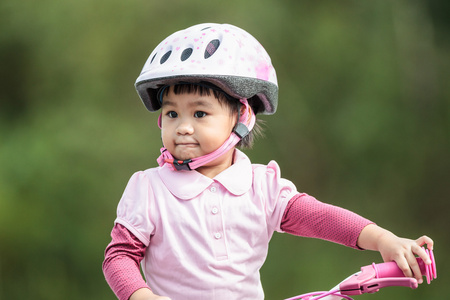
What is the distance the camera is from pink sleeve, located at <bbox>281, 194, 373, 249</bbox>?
159 cm

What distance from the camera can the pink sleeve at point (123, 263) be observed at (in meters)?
1.48

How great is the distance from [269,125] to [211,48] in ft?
6.85

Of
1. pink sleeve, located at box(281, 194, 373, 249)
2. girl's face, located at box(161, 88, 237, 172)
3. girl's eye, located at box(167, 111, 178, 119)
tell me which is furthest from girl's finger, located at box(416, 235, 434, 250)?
girl's eye, located at box(167, 111, 178, 119)

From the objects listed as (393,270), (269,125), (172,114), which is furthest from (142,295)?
(269,125)

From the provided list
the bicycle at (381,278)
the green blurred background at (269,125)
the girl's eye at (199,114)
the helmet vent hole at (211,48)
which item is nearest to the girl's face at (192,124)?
the girl's eye at (199,114)

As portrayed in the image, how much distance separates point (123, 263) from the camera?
1.52 meters

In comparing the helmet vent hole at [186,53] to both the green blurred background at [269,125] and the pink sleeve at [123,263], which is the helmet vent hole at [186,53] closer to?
the pink sleeve at [123,263]

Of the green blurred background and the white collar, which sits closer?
the white collar

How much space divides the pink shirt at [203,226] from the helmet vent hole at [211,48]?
0.94 feet

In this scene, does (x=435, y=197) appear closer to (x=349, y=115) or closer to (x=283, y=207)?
(x=349, y=115)

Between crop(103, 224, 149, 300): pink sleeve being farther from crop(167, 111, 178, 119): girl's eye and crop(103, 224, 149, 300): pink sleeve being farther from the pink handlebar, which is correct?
the pink handlebar

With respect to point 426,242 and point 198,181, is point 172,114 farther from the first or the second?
point 426,242

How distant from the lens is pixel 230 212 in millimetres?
1591

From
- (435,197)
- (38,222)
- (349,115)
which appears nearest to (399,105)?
(349,115)
